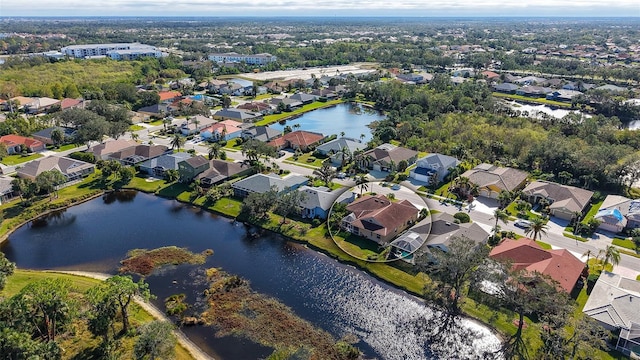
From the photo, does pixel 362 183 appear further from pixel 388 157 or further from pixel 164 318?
pixel 164 318

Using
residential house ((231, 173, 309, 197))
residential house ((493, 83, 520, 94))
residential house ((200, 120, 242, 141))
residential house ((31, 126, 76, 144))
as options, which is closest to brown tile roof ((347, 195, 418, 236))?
residential house ((231, 173, 309, 197))

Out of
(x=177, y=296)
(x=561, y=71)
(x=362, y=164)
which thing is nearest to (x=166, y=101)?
(x=362, y=164)

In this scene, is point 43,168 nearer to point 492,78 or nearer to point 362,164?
point 362,164

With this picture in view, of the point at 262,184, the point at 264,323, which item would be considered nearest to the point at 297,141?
the point at 262,184

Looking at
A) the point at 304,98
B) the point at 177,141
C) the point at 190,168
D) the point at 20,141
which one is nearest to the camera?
the point at 190,168

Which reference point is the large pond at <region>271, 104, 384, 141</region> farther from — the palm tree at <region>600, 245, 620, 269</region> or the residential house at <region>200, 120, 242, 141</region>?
the palm tree at <region>600, 245, 620, 269</region>
